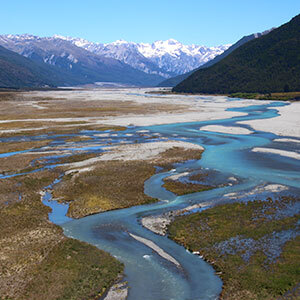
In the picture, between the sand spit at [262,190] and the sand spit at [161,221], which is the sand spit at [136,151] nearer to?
the sand spit at [262,190]

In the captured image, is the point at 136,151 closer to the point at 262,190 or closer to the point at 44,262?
the point at 262,190

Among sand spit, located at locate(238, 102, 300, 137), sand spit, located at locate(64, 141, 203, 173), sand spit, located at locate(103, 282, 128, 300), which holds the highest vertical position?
sand spit, located at locate(238, 102, 300, 137)

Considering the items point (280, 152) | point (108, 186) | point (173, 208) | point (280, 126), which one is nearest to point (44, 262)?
point (173, 208)

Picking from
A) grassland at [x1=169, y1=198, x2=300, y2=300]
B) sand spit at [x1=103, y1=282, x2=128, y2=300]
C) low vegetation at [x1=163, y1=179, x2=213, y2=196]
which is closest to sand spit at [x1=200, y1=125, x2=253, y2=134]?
low vegetation at [x1=163, y1=179, x2=213, y2=196]

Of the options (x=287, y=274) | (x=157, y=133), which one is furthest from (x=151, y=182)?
(x=157, y=133)

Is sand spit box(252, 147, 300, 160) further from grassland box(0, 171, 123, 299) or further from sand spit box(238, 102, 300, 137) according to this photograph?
grassland box(0, 171, 123, 299)

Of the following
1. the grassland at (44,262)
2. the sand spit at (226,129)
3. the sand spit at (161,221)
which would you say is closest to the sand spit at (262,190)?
the sand spit at (161,221)
